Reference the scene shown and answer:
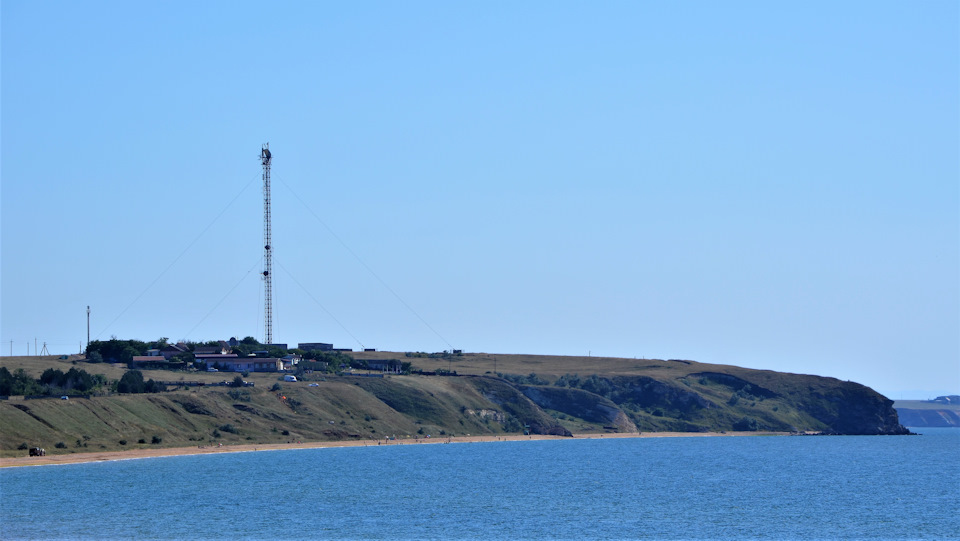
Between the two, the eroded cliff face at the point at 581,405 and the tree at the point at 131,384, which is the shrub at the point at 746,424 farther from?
the tree at the point at 131,384

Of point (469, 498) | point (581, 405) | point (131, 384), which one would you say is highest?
point (131, 384)

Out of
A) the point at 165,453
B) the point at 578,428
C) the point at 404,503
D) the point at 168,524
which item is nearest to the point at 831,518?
the point at 404,503

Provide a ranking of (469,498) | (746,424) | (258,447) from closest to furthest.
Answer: (469,498) < (258,447) < (746,424)

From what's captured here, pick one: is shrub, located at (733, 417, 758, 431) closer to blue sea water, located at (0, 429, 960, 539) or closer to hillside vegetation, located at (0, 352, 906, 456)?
Result: hillside vegetation, located at (0, 352, 906, 456)

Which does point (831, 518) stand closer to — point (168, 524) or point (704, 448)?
point (168, 524)

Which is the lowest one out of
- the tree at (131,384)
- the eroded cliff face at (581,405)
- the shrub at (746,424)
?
the shrub at (746,424)

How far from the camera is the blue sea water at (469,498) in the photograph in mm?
62969

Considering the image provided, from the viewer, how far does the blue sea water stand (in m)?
63.0

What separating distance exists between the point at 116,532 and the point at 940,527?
4991cm

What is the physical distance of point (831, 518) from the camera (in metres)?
73.3

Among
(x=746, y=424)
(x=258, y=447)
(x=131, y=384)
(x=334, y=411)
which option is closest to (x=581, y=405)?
(x=746, y=424)

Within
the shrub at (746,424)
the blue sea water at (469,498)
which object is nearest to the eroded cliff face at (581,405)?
the shrub at (746,424)

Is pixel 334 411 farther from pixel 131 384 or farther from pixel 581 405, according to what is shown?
pixel 581 405

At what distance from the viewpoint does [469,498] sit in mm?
79562
